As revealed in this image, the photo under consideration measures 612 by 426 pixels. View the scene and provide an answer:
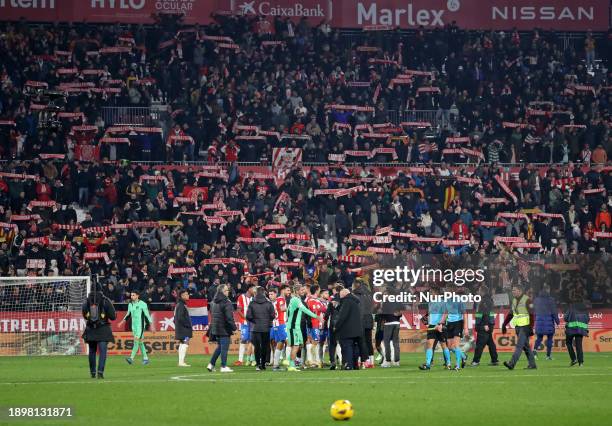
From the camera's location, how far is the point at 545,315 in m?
36.4

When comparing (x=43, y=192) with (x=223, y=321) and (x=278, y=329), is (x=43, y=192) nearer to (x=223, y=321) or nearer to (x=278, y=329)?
(x=278, y=329)

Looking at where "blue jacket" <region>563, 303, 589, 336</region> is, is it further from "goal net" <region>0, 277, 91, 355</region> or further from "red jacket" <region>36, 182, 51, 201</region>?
"red jacket" <region>36, 182, 51, 201</region>

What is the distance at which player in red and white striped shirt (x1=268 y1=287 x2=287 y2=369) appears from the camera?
31.1 m

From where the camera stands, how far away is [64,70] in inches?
2072

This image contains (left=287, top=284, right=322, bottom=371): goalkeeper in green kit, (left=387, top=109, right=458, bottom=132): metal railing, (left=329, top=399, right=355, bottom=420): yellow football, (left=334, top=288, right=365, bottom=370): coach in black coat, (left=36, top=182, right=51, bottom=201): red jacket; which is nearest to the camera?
(left=329, top=399, right=355, bottom=420): yellow football

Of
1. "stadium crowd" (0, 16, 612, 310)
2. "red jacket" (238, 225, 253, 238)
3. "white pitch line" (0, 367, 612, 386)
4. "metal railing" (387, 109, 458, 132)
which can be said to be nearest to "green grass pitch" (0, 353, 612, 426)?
"white pitch line" (0, 367, 612, 386)

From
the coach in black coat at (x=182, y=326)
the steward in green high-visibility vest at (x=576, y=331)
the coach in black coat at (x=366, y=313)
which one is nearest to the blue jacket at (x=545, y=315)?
the steward in green high-visibility vest at (x=576, y=331)

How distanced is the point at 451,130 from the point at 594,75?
8.07 m

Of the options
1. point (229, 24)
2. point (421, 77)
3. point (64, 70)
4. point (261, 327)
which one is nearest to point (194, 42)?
point (229, 24)

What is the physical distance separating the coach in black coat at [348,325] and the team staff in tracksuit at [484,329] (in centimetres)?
344

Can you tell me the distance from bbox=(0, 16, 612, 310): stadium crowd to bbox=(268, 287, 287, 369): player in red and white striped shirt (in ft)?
29.6

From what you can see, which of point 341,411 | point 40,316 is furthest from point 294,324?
point 341,411

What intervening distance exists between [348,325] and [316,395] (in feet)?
25.5

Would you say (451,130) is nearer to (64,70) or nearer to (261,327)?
(64,70)
